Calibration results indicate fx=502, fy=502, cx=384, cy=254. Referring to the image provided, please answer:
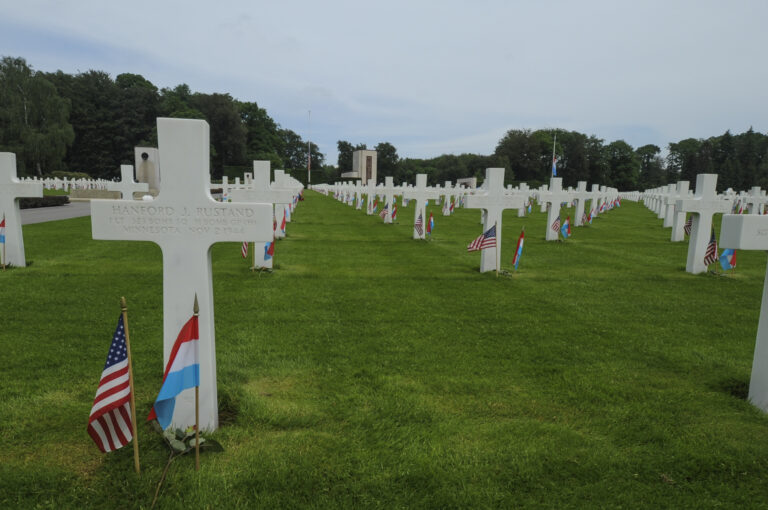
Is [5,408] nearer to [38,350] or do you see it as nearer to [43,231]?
[38,350]

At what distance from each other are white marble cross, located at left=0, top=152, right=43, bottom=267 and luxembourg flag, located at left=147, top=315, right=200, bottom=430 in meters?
8.90

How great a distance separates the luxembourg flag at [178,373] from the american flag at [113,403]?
0.18 m

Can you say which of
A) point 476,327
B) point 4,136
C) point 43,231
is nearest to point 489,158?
point 4,136

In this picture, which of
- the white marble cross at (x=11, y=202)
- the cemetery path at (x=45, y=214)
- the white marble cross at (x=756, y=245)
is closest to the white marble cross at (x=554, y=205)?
the white marble cross at (x=756, y=245)

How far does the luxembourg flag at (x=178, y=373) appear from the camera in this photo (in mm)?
3266

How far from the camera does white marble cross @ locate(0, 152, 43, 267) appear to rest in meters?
10.2

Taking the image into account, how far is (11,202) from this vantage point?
10.3 m

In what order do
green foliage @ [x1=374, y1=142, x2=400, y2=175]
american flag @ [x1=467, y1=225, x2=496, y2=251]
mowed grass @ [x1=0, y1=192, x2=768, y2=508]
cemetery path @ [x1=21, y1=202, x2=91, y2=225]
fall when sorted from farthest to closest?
green foliage @ [x1=374, y1=142, x2=400, y2=175] < cemetery path @ [x1=21, y1=202, x2=91, y2=225] < american flag @ [x1=467, y1=225, x2=496, y2=251] < mowed grass @ [x1=0, y1=192, x2=768, y2=508]

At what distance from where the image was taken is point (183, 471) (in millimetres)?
3482

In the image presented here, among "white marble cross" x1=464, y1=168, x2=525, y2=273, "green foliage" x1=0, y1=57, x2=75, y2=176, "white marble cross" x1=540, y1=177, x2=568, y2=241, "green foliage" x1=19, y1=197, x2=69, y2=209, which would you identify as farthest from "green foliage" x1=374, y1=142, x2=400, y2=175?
"white marble cross" x1=464, y1=168, x2=525, y2=273

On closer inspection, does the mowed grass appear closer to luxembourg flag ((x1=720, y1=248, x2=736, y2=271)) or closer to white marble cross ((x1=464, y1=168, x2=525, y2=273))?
luxembourg flag ((x1=720, y1=248, x2=736, y2=271))

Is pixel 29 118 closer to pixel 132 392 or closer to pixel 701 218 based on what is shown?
pixel 701 218

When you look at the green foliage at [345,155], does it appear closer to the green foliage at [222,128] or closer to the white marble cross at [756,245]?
the green foliage at [222,128]

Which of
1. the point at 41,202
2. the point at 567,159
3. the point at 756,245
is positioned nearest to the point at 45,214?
the point at 41,202
